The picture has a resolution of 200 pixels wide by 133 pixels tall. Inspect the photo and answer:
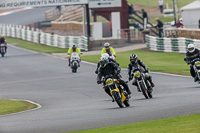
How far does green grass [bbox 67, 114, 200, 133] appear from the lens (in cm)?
1184

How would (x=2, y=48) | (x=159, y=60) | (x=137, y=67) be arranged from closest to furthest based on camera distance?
(x=137, y=67) < (x=159, y=60) < (x=2, y=48)

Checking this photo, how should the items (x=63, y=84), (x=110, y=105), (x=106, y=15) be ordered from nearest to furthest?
(x=110, y=105) < (x=63, y=84) < (x=106, y=15)

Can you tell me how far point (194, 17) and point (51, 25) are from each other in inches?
859

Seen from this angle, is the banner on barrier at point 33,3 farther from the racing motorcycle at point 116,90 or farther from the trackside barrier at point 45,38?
the racing motorcycle at point 116,90

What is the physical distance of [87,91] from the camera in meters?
24.1

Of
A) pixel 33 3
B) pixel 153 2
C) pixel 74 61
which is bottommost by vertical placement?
pixel 74 61

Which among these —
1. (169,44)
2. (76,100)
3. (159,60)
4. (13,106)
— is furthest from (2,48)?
(13,106)

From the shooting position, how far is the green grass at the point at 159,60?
32.1m

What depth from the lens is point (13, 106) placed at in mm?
20516

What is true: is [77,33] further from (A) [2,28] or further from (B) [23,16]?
(B) [23,16]

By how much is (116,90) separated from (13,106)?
15.3ft

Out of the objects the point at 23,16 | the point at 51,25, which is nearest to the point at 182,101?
the point at 51,25

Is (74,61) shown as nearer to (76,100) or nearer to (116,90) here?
(76,100)

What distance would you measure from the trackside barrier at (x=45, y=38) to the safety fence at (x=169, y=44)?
5.62m
